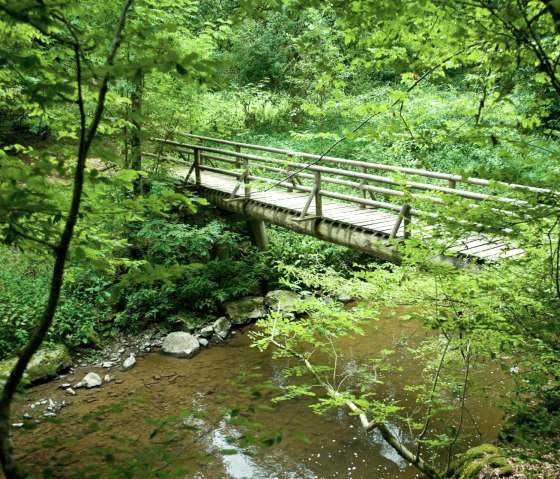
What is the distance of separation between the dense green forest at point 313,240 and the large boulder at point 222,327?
28 cm

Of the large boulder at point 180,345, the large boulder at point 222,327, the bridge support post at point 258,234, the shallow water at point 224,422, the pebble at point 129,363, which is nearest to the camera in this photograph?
the shallow water at point 224,422

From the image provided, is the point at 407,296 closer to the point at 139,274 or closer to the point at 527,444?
the point at 527,444

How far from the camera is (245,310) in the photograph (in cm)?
862

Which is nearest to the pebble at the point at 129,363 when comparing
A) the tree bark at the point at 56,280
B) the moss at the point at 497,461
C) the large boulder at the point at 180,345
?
the large boulder at the point at 180,345

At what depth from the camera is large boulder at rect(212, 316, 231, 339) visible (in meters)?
7.95

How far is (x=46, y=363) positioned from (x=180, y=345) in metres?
2.03

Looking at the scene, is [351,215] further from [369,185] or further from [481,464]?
[481,464]

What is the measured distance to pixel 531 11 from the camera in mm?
2225

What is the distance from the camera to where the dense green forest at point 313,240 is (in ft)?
5.37

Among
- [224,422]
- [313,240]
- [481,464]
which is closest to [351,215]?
[313,240]

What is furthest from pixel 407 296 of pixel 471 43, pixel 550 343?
pixel 471 43

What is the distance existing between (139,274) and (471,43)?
7.74ft

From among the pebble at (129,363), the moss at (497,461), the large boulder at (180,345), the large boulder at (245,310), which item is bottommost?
the pebble at (129,363)

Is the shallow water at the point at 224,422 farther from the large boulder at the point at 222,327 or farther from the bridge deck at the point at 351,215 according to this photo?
the bridge deck at the point at 351,215
